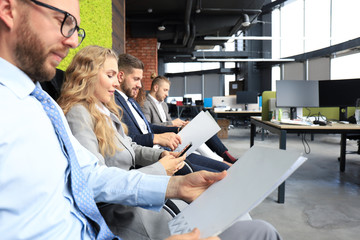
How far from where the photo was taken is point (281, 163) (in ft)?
1.91

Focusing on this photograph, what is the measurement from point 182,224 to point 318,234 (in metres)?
1.66

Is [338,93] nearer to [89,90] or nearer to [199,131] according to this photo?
[199,131]

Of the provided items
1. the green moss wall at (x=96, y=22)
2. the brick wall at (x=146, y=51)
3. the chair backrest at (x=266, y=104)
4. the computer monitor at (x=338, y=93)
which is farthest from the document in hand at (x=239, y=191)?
the brick wall at (x=146, y=51)

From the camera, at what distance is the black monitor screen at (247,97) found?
6.86 meters

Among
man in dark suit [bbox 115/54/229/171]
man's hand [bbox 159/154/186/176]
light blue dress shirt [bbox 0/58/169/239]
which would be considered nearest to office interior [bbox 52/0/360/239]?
man in dark suit [bbox 115/54/229/171]

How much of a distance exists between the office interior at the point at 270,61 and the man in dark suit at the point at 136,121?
0.67 metres

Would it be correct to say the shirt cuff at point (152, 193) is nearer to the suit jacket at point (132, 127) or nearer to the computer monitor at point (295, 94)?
the suit jacket at point (132, 127)

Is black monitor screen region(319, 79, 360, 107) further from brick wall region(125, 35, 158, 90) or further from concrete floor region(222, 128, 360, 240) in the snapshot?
brick wall region(125, 35, 158, 90)

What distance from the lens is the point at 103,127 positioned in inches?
48.4

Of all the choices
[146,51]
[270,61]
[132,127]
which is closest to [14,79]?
[132,127]

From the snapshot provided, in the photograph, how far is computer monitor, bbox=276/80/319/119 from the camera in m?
3.43

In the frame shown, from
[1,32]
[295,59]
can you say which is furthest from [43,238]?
[295,59]

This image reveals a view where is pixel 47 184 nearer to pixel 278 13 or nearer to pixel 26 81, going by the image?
pixel 26 81

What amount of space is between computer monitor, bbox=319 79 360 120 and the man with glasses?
3.53 m
